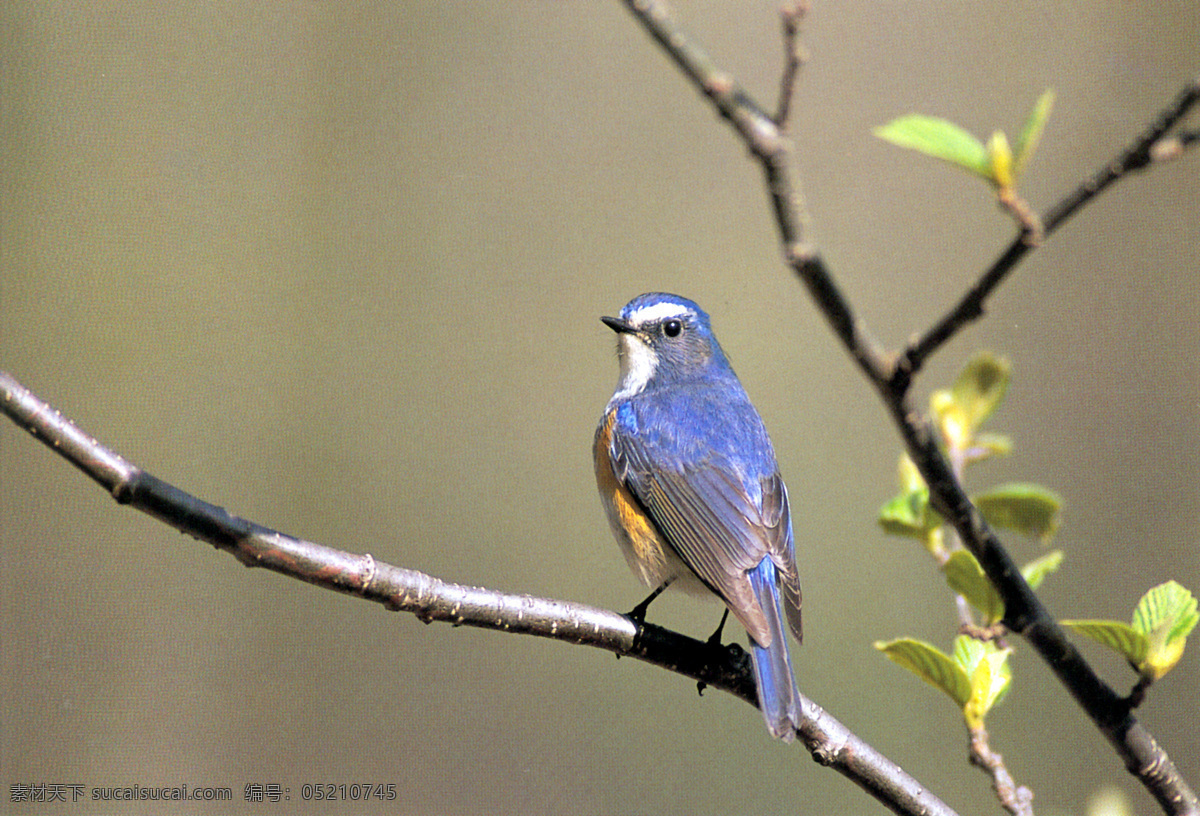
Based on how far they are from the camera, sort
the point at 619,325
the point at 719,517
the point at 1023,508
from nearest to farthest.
Answer: the point at 1023,508
the point at 719,517
the point at 619,325

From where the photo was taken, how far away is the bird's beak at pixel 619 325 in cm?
215

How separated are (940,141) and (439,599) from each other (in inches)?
28.5

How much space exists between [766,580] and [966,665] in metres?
0.55

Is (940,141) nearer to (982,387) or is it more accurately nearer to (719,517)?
(982,387)

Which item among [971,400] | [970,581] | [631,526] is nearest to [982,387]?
[971,400]

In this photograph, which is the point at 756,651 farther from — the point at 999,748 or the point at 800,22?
the point at 999,748

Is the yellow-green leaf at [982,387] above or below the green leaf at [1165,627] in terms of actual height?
above

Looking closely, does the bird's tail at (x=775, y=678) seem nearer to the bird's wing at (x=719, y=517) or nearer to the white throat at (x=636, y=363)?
the bird's wing at (x=719, y=517)

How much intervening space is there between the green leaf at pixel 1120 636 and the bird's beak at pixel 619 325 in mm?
1297

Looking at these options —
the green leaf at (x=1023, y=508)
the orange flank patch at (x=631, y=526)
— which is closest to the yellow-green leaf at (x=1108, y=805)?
the green leaf at (x=1023, y=508)

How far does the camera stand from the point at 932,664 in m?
1.13

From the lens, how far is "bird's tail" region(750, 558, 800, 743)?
4.25 ft

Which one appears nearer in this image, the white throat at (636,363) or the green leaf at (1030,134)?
the green leaf at (1030,134)

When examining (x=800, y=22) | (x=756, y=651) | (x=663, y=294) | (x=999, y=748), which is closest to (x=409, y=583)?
(x=756, y=651)
